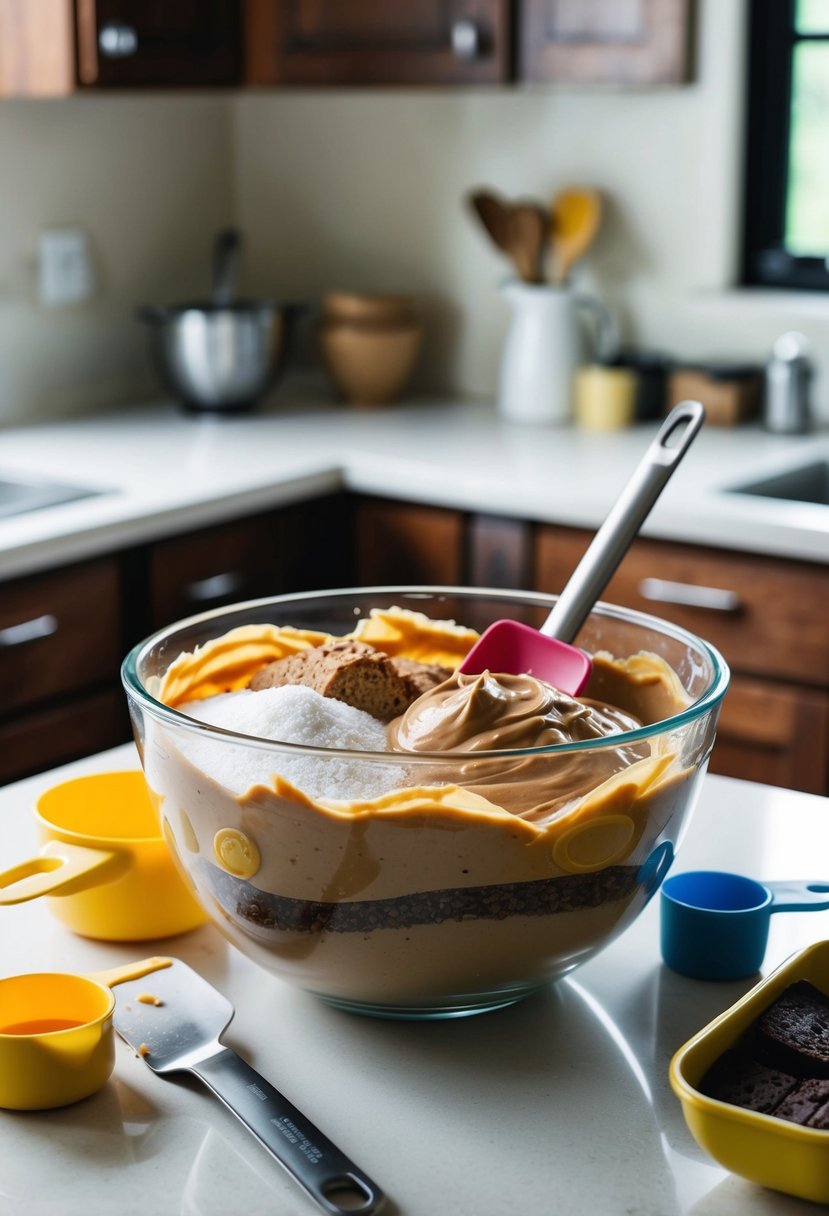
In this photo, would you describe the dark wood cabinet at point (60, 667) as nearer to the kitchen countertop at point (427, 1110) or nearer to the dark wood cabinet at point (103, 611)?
the dark wood cabinet at point (103, 611)

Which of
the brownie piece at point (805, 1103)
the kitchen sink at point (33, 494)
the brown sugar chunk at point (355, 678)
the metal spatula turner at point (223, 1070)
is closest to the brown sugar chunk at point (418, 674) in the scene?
the brown sugar chunk at point (355, 678)

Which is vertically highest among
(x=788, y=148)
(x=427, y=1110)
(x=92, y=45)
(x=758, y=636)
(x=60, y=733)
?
(x=92, y=45)

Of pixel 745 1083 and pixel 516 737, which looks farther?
pixel 516 737

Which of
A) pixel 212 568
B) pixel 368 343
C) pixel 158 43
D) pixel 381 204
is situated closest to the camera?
pixel 212 568

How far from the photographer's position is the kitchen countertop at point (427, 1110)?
2.47 ft

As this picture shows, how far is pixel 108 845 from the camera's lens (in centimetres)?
98

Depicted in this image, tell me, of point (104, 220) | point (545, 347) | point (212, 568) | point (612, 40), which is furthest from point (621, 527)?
point (104, 220)

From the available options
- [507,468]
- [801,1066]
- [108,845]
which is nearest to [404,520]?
[507,468]

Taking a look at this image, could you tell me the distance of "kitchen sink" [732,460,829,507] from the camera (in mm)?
2412

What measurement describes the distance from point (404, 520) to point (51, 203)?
1.00 m

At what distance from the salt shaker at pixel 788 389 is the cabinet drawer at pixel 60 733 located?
1.22m

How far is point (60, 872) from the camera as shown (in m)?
0.95

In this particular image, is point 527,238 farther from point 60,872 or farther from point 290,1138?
point 290,1138

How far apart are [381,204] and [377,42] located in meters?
0.51
